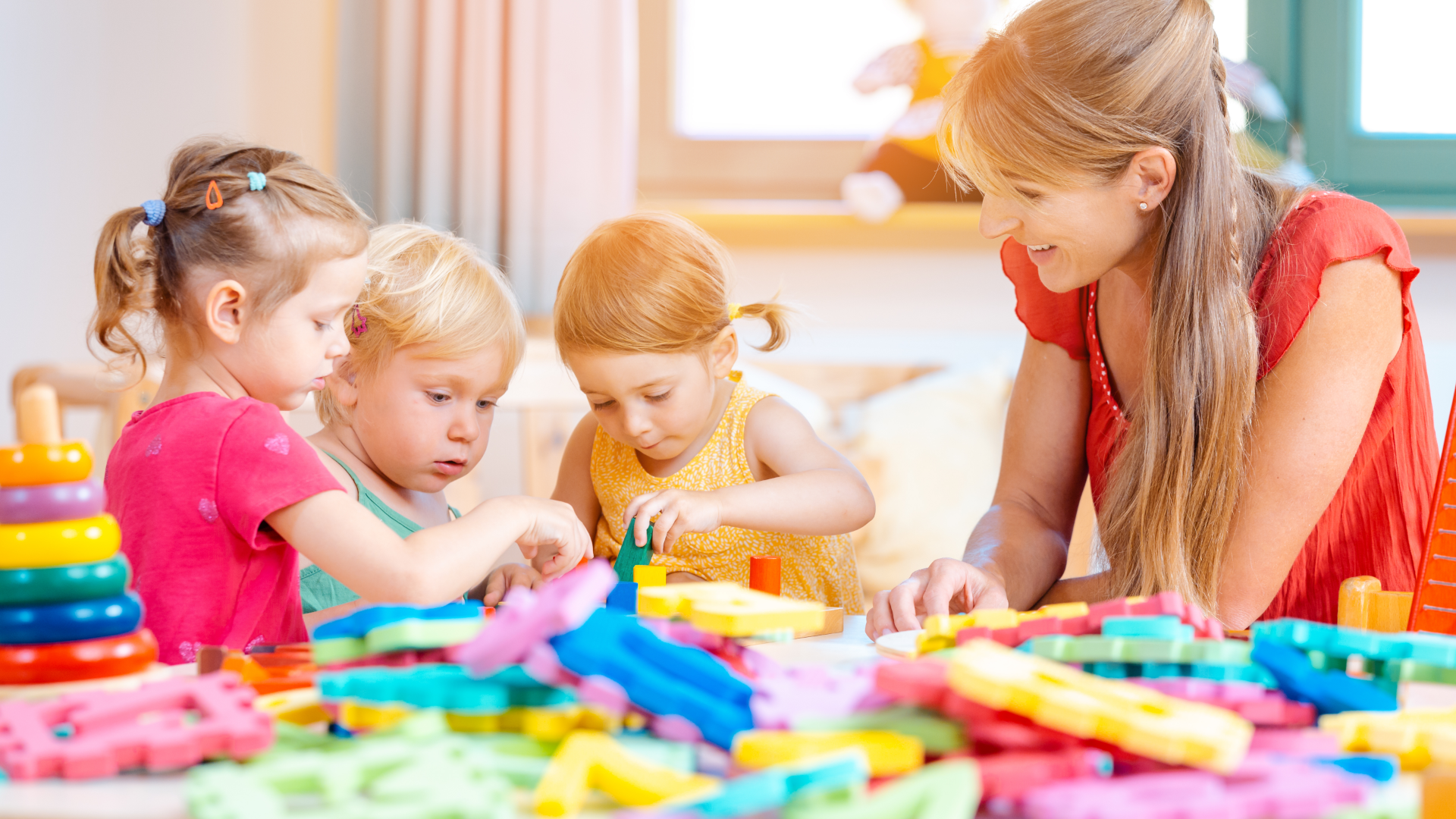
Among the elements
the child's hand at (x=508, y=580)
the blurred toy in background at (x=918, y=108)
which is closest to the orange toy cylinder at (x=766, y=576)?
the child's hand at (x=508, y=580)

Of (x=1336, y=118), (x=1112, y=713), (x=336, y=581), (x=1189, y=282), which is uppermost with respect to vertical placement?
(x=1336, y=118)

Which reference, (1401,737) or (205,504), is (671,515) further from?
(1401,737)

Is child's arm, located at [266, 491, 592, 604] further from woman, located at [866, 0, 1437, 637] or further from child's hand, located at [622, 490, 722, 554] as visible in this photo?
woman, located at [866, 0, 1437, 637]

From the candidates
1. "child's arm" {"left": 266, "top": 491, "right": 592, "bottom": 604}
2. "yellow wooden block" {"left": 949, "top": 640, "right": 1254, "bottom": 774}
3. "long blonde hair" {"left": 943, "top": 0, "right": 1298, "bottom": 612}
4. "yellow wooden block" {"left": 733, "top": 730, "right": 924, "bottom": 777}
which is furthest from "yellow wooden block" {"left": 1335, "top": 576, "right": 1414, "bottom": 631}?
"child's arm" {"left": 266, "top": 491, "right": 592, "bottom": 604}

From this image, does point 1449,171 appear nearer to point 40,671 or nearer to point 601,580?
point 601,580

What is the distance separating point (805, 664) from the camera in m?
0.73

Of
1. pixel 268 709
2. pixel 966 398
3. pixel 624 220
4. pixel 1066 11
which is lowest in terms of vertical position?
pixel 966 398

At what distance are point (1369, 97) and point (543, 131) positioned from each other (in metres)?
1.68

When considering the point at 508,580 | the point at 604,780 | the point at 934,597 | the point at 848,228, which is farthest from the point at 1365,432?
the point at 848,228

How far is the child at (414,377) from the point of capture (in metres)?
1.17

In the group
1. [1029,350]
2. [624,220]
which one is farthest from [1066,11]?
[624,220]

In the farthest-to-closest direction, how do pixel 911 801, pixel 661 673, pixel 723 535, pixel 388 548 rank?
1. pixel 723 535
2. pixel 388 548
3. pixel 661 673
4. pixel 911 801

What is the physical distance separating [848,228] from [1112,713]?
6.62ft

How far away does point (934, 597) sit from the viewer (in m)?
0.90
